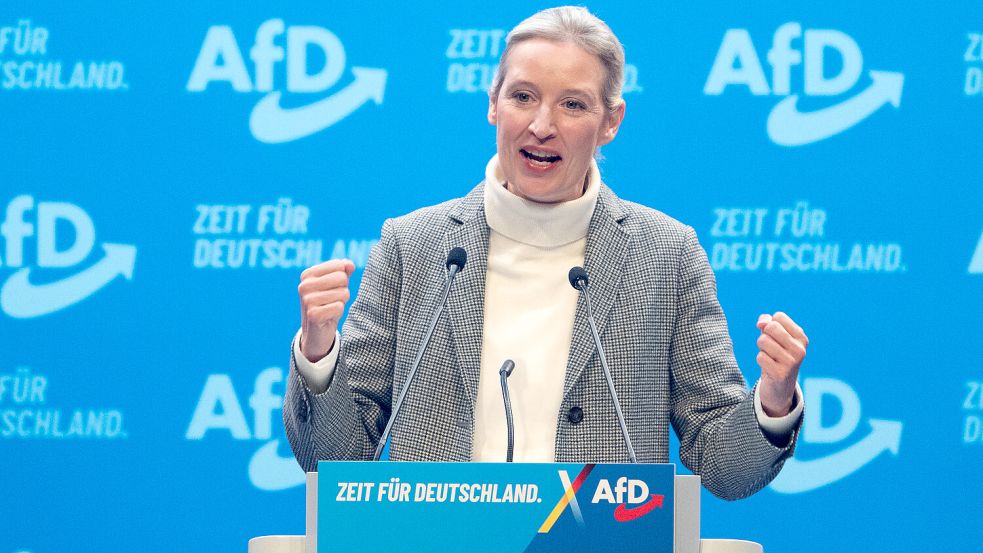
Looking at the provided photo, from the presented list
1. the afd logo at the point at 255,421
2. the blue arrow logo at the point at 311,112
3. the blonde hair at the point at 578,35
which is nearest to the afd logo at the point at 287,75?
the blue arrow logo at the point at 311,112

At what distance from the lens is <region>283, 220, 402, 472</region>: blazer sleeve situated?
1965 millimetres

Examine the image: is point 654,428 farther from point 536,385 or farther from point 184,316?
point 184,316

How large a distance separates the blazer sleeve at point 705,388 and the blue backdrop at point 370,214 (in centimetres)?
105

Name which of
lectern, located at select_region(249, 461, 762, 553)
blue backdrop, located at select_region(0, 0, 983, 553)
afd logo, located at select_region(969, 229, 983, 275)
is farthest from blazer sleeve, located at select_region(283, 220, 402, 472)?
afd logo, located at select_region(969, 229, 983, 275)

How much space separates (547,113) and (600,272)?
0.31m

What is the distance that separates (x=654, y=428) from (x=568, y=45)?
0.72 m

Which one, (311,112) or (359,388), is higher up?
(311,112)

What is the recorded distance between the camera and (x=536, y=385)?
212 cm

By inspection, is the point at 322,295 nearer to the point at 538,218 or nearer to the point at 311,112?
the point at 538,218

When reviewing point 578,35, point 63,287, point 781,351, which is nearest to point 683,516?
point 781,351

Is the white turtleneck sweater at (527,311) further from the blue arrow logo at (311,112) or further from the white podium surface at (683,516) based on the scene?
the blue arrow logo at (311,112)

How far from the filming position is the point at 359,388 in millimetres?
2180

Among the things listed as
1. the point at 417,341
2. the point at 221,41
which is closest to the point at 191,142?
the point at 221,41

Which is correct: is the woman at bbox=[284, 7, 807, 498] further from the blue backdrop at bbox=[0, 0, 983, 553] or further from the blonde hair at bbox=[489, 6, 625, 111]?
the blue backdrop at bbox=[0, 0, 983, 553]
